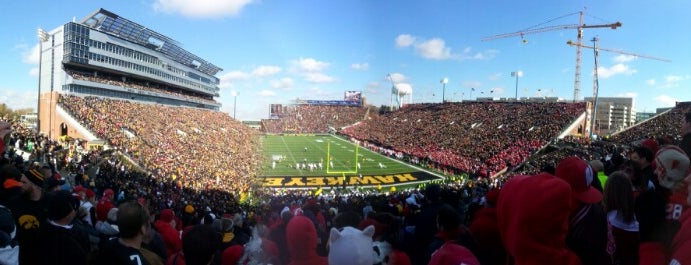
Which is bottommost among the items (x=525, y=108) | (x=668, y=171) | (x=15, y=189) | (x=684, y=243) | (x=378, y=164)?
(x=378, y=164)

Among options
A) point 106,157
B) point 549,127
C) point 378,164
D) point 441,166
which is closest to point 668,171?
point 106,157

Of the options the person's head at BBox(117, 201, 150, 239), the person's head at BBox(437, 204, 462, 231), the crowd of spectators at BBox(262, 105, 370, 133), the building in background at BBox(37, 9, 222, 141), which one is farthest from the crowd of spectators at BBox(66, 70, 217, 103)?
the person's head at BBox(437, 204, 462, 231)

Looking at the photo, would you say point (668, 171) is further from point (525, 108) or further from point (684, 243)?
point (525, 108)

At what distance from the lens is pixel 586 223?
4.92 feet

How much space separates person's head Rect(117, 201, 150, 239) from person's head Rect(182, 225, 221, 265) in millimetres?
237

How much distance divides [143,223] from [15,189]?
1360 mm

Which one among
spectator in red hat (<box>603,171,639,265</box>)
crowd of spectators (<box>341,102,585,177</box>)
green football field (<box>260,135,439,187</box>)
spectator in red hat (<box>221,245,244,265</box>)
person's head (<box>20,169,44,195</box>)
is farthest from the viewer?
crowd of spectators (<box>341,102,585,177</box>)

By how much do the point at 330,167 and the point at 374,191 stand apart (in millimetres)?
7648

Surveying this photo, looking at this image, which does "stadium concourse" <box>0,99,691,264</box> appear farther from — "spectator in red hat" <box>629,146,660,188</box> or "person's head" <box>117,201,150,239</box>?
"person's head" <box>117,201,150,239</box>

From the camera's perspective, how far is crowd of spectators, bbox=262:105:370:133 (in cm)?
3869

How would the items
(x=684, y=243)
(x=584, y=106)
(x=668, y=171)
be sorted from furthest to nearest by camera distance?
1. (x=584, y=106)
2. (x=668, y=171)
3. (x=684, y=243)

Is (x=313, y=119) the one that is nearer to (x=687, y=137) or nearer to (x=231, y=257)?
(x=687, y=137)

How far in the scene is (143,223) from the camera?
1932 millimetres

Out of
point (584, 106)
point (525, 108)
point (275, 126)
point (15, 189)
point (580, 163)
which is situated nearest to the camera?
point (580, 163)
